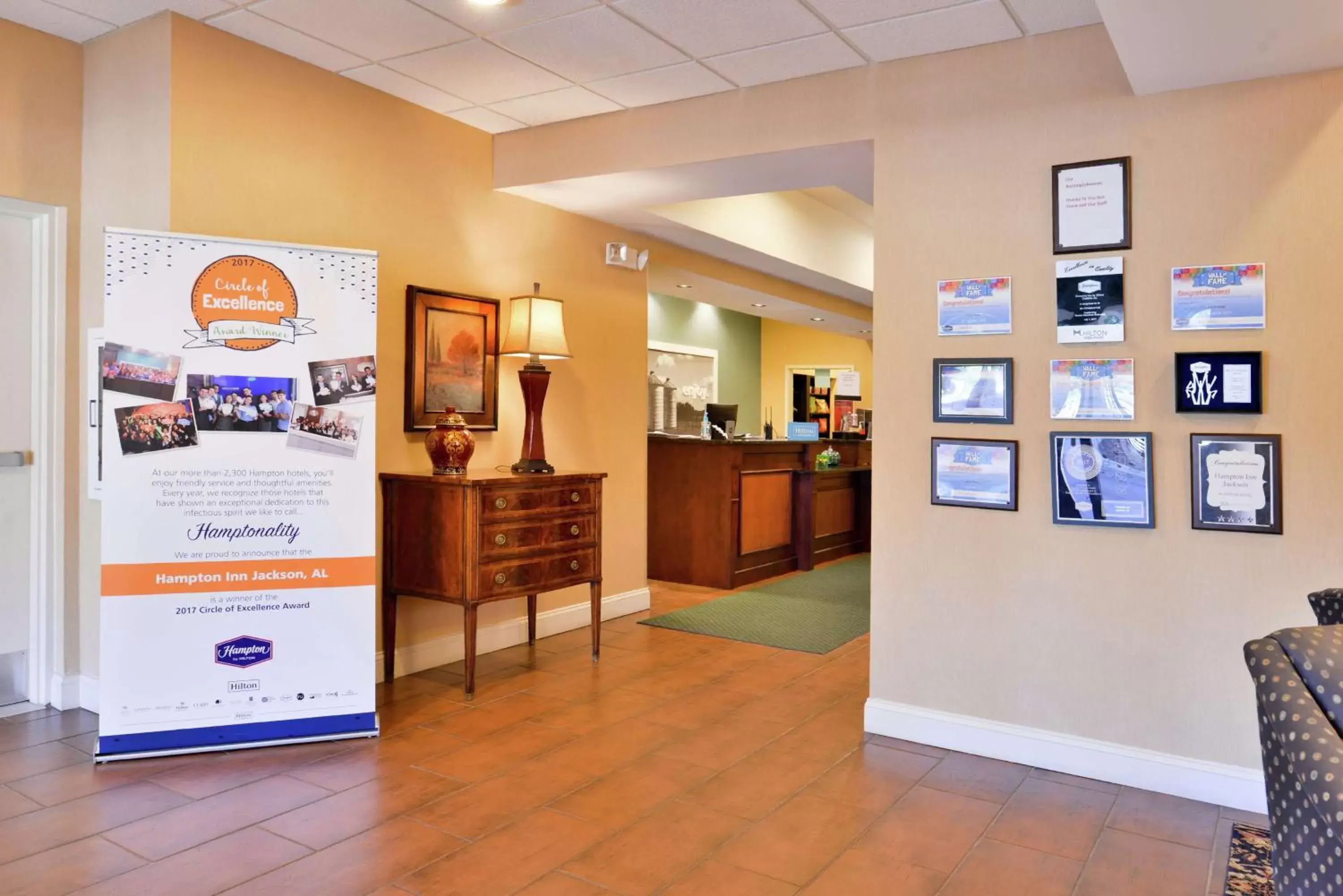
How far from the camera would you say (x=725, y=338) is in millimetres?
12352

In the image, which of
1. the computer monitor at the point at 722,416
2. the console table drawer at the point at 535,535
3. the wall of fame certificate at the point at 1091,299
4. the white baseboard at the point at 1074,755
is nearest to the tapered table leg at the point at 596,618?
the console table drawer at the point at 535,535

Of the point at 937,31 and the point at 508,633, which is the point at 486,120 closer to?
the point at 937,31

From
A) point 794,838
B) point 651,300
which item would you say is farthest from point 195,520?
point 651,300

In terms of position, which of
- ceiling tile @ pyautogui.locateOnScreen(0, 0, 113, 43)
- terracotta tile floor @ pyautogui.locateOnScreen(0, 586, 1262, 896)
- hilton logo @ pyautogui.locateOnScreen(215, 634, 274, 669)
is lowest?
terracotta tile floor @ pyautogui.locateOnScreen(0, 586, 1262, 896)

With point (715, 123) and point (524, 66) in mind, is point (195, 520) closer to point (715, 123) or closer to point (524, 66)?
point (524, 66)

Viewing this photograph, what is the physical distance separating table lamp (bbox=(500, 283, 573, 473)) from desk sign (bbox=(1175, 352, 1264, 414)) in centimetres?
284

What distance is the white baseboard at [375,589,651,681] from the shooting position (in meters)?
4.63

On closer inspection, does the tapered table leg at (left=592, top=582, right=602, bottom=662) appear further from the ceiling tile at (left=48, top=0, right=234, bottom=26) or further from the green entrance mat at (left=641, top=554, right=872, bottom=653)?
the ceiling tile at (left=48, top=0, right=234, bottom=26)

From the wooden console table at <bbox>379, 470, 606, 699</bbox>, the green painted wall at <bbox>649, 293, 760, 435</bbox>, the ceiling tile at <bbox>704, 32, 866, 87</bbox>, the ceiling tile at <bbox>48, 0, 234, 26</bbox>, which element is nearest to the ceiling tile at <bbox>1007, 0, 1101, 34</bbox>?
the ceiling tile at <bbox>704, 32, 866, 87</bbox>

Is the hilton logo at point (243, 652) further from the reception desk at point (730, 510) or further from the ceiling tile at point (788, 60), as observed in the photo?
the reception desk at point (730, 510)

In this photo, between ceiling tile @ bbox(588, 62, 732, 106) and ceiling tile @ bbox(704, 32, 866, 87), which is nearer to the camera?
ceiling tile @ bbox(704, 32, 866, 87)

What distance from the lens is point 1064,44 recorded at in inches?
136

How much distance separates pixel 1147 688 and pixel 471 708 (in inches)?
105

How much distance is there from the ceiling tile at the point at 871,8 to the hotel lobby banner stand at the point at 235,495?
202cm
